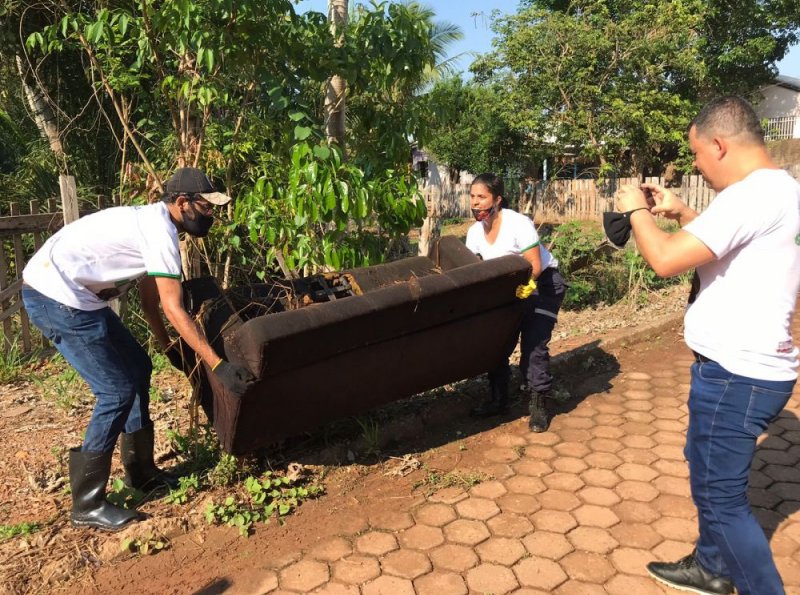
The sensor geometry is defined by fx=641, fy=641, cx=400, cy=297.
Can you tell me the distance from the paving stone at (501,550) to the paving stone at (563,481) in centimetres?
59

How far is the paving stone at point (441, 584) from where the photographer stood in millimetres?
2674

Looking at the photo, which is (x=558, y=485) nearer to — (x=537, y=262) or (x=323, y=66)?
(x=537, y=262)

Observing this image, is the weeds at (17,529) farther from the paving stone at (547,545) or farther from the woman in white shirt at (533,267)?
the woman in white shirt at (533,267)

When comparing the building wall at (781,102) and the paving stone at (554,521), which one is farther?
the building wall at (781,102)

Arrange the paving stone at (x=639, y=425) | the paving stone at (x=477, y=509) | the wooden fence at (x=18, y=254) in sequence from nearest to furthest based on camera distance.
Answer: the paving stone at (x=477, y=509), the paving stone at (x=639, y=425), the wooden fence at (x=18, y=254)

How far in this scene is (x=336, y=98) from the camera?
15.3ft

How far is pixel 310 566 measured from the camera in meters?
2.84

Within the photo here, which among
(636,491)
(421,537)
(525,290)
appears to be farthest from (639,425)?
(421,537)

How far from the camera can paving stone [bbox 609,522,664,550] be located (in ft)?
9.75

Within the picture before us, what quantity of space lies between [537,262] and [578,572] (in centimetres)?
183

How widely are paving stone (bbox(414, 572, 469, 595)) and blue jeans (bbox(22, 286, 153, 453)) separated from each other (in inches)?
62.6

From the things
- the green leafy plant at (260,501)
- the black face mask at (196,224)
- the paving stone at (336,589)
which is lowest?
the paving stone at (336,589)

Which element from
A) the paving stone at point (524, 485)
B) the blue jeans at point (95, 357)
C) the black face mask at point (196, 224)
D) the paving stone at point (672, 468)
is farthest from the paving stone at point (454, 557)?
the black face mask at point (196, 224)

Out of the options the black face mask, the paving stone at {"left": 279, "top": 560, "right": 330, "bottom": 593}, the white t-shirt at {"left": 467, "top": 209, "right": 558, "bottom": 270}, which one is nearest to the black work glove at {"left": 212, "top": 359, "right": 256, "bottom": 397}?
the black face mask
